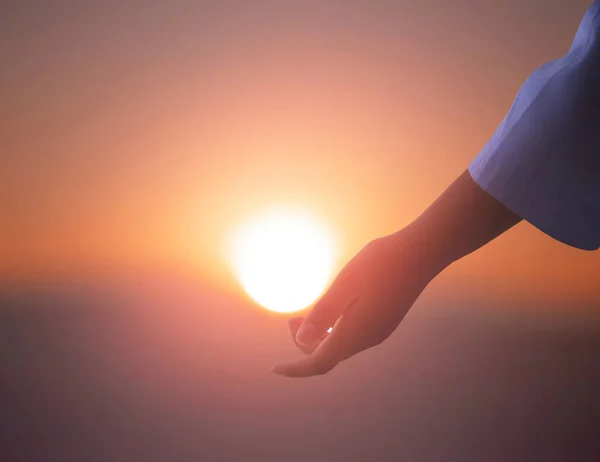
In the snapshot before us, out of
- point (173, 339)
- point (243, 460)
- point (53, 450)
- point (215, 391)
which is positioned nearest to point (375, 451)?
point (243, 460)

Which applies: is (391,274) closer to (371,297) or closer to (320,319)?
(371,297)

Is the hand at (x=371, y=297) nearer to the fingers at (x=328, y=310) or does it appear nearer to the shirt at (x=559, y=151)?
the fingers at (x=328, y=310)

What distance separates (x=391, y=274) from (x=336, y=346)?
18cm

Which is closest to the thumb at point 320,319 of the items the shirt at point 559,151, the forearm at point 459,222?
the forearm at point 459,222

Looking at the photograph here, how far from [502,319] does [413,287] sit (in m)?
99.0

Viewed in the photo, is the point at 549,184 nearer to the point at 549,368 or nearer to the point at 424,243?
the point at 424,243

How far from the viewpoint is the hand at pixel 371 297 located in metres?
0.83

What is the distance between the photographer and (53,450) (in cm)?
5306

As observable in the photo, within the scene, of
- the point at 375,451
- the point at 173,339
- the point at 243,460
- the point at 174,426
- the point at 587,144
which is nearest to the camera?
the point at 587,144

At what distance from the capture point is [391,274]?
833 millimetres

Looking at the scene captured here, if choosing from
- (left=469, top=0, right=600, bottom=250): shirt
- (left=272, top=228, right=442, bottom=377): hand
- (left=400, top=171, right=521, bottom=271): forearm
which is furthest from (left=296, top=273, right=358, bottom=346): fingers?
(left=469, top=0, right=600, bottom=250): shirt

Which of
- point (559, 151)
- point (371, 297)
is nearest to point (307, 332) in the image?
point (371, 297)

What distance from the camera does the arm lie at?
792 mm

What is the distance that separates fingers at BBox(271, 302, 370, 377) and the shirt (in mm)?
360
